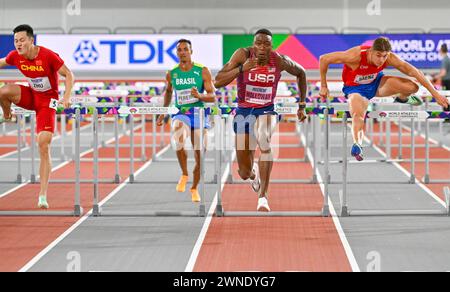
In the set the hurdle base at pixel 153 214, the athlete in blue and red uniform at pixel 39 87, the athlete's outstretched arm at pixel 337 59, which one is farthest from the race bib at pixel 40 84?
the athlete's outstretched arm at pixel 337 59

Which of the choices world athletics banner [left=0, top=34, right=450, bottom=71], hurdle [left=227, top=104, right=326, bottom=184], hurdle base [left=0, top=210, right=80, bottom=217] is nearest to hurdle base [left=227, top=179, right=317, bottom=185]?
hurdle [left=227, top=104, right=326, bottom=184]

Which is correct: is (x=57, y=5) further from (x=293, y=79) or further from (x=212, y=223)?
(x=212, y=223)

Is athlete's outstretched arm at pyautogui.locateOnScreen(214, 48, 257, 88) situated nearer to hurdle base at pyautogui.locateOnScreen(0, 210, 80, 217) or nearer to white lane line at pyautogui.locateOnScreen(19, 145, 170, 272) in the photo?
white lane line at pyautogui.locateOnScreen(19, 145, 170, 272)

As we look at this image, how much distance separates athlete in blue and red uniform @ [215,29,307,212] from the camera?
32.4ft

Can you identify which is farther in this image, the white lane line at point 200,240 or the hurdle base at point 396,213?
the hurdle base at point 396,213

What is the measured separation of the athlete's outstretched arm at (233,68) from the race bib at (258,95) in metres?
0.39

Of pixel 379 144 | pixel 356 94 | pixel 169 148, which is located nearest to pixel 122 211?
pixel 356 94

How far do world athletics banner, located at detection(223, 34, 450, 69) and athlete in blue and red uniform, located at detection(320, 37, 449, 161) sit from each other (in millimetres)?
11888

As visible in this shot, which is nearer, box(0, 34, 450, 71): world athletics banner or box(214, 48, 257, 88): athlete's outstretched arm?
box(214, 48, 257, 88): athlete's outstretched arm

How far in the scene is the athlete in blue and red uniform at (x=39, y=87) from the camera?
10.4 metres

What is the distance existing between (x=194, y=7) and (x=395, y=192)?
14694 mm

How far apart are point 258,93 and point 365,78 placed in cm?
133

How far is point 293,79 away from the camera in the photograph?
2259 centimetres

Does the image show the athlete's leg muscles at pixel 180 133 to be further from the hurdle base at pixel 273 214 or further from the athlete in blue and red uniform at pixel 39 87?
the athlete in blue and red uniform at pixel 39 87
